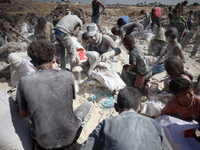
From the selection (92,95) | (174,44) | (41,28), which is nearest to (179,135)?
(92,95)

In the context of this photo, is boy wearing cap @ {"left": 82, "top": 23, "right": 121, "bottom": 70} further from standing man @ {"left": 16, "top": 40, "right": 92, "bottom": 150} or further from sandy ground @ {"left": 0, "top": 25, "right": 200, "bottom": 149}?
standing man @ {"left": 16, "top": 40, "right": 92, "bottom": 150}

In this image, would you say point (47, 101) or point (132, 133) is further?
point (47, 101)

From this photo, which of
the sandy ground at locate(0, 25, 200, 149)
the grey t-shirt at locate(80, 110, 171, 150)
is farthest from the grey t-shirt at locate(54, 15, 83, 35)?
the grey t-shirt at locate(80, 110, 171, 150)

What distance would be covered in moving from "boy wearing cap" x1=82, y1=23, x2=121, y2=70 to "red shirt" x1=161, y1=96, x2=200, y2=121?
1.55 metres

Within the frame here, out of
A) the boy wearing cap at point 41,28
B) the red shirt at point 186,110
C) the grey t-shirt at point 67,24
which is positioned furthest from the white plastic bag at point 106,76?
the boy wearing cap at point 41,28

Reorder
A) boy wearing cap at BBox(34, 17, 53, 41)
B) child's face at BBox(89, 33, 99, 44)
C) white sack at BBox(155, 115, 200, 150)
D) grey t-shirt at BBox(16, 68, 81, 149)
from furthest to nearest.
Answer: boy wearing cap at BBox(34, 17, 53, 41)
child's face at BBox(89, 33, 99, 44)
white sack at BBox(155, 115, 200, 150)
grey t-shirt at BBox(16, 68, 81, 149)

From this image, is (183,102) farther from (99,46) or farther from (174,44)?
(99,46)

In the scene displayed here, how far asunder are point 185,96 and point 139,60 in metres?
1.30

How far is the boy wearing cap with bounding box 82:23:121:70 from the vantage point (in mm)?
2926

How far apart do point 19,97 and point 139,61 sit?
2.20 meters

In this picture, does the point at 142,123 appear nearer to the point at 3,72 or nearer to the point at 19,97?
the point at 19,97

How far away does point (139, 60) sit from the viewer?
9.11 feet

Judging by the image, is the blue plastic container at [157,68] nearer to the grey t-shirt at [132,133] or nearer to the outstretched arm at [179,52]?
the outstretched arm at [179,52]

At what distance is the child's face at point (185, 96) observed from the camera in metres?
1.59
